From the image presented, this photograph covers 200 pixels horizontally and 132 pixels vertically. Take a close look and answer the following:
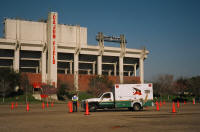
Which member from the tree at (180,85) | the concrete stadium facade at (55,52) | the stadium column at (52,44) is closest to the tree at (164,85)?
the tree at (180,85)

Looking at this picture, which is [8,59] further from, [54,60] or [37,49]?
[54,60]

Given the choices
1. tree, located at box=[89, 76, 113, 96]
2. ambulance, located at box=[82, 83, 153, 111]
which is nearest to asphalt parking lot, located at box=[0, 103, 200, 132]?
ambulance, located at box=[82, 83, 153, 111]

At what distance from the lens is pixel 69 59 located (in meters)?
88.8

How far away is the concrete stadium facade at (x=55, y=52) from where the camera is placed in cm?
7556

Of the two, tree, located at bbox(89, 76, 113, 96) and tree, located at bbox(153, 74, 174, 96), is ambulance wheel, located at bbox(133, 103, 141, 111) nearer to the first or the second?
tree, located at bbox(89, 76, 113, 96)

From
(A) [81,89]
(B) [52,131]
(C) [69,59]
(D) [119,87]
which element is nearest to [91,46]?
(C) [69,59]

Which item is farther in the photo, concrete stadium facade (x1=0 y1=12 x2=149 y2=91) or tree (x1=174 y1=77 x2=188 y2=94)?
tree (x1=174 y1=77 x2=188 y2=94)

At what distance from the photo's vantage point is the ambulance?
26.3m

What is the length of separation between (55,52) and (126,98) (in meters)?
51.7

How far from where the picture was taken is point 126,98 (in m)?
26.6

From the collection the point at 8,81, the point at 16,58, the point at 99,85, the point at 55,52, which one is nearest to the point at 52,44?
the point at 55,52

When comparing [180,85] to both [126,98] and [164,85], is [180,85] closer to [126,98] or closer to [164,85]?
[164,85]

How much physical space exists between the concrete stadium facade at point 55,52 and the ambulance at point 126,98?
1941 inches

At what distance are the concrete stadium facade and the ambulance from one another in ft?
162
